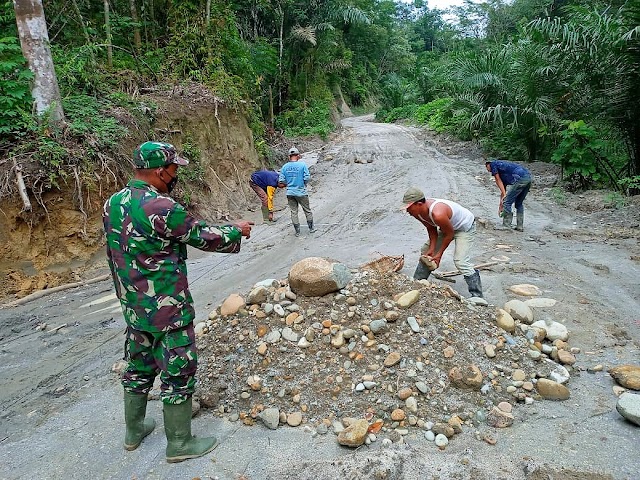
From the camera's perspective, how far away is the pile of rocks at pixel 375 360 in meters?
3.06


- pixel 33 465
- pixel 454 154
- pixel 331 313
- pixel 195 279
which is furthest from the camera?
pixel 454 154

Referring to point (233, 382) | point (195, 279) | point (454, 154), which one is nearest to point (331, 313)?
point (233, 382)

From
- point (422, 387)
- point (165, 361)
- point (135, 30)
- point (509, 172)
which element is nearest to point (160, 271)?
point (165, 361)

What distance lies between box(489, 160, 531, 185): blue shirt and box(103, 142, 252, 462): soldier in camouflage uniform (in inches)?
257

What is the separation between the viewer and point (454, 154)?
16.2 metres

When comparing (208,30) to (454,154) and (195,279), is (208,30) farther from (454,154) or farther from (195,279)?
(454,154)

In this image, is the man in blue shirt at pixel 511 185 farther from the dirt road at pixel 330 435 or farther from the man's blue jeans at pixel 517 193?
the dirt road at pixel 330 435

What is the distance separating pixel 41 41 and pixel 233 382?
635 centimetres

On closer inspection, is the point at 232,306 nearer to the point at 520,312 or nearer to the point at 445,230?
the point at 445,230

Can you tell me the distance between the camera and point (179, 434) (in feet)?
8.88

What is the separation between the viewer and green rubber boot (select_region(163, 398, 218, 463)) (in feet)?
8.75

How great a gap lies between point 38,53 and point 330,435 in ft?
23.2

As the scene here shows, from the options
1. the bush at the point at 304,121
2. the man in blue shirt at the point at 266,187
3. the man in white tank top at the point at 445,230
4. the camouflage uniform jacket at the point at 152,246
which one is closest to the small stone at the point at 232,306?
the camouflage uniform jacket at the point at 152,246

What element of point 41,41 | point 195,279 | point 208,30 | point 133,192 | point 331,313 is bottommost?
point 195,279
